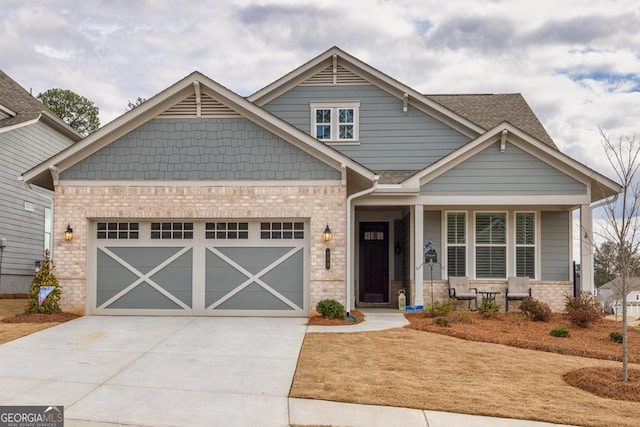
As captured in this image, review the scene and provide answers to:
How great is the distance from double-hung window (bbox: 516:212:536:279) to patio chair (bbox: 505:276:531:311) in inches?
17.7

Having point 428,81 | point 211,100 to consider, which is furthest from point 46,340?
point 428,81

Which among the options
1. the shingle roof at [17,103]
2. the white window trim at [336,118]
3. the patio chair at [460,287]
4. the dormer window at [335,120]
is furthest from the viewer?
the shingle roof at [17,103]

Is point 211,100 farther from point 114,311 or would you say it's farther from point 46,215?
point 46,215

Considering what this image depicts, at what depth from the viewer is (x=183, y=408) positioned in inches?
277

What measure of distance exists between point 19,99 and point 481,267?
16096 mm

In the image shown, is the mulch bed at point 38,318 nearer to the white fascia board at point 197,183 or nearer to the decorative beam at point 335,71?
the white fascia board at point 197,183

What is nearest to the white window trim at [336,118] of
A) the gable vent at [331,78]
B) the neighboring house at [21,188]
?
the gable vent at [331,78]

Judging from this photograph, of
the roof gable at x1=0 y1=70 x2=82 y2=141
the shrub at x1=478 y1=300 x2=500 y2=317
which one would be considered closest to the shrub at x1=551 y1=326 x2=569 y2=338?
the shrub at x1=478 y1=300 x2=500 y2=317

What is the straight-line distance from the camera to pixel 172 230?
14.3 meters

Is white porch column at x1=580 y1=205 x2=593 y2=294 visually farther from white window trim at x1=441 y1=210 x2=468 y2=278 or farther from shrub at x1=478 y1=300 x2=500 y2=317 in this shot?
→ white window trim at x1=441 y1=210 x2=468 y2=278

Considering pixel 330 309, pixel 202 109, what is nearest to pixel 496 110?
pixel 330 309

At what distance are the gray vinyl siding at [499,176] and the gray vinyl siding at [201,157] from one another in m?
3.42

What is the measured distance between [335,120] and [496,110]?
5674 mm

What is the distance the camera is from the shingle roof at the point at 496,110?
→ 1882 cm
